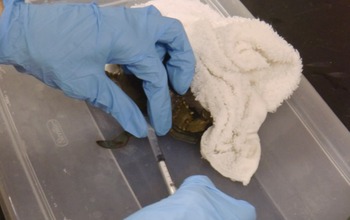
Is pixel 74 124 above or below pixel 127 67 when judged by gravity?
below

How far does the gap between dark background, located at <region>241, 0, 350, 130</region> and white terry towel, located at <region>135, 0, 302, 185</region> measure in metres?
0.20

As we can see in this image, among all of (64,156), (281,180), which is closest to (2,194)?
(64,156)

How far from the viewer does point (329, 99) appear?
4.01 ft

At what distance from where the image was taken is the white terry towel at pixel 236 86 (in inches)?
40.4

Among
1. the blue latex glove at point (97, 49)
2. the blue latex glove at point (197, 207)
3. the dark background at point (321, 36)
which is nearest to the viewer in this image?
the blue latex glove at point (197, 207)

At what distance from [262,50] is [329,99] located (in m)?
0.28

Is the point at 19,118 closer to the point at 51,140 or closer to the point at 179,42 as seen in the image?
the point at 51,140

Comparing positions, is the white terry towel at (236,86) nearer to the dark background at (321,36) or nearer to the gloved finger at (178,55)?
the gloved finger at (178,55)

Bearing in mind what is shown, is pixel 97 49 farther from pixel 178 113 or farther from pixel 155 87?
pixel 178 113

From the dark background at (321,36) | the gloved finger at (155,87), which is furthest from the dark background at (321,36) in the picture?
the gloved finger at (155,87)

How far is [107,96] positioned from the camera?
0.94 meters

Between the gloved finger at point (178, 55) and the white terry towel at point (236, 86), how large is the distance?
0.04 metres

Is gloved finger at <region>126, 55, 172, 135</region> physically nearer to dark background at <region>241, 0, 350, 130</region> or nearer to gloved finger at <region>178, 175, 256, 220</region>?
gloved finger at <region>178, 175, 256, 220</region>

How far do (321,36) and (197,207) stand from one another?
75 centimetres
